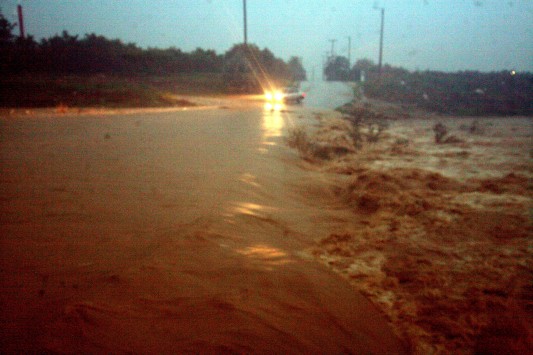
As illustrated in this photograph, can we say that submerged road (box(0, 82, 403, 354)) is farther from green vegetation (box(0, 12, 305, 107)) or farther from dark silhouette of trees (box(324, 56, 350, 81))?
dark silhouette of trees (box(324, 56, 350, 81))

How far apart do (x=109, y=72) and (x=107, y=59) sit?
1380mm

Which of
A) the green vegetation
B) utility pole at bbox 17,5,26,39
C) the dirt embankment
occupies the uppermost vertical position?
utility pole at bbox 17,5,26,39

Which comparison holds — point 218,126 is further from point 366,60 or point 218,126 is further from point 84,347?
point 366,60

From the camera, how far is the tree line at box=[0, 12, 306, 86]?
36344mm

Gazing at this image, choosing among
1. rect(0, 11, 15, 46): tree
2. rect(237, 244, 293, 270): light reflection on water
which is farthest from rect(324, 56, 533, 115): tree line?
rect(0, 11, 15, 46): tree

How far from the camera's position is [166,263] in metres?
4.66

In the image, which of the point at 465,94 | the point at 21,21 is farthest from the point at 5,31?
the point at 465,94

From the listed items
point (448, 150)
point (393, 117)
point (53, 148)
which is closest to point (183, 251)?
point (53, 148)

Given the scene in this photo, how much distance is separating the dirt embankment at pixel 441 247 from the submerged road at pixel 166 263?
1.45 feet

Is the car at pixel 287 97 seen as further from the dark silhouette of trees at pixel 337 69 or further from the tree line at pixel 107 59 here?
the dark silhouette of trees at pixel 337 69

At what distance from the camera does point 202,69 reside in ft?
183

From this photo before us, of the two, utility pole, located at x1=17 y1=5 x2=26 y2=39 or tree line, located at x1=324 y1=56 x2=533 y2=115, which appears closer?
tree line, located at x1=324 y1=56 x2=533 y2=115

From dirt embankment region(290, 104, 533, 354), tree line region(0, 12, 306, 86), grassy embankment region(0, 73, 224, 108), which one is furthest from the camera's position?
Answer: tree line region(0, 12, 306, 86)

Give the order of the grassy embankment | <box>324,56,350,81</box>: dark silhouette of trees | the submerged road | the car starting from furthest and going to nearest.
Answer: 1. <box>324,56,350,81</box>: dark silhouette of trees
2. the car
3. the grassy embankment
4. the submerged road
